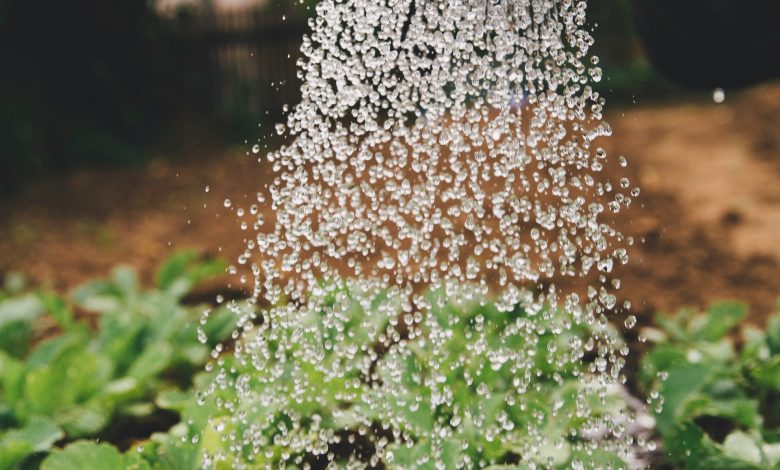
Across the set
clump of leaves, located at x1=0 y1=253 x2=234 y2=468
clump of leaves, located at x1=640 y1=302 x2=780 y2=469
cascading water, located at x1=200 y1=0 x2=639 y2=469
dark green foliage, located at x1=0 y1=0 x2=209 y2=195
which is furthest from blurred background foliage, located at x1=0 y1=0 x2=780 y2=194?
clump of leaves, located at x1=640 y1=302 x2=780 y2=469

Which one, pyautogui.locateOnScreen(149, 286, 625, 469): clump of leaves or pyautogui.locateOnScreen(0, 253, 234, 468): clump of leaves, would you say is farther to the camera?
pyautogui.locateOnScreen(0, 253, 234, 468): clump of leaves

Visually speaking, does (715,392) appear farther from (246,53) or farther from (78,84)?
(246,53)

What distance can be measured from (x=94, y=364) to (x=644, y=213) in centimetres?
360

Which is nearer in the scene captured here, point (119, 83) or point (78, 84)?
point (78, 84)

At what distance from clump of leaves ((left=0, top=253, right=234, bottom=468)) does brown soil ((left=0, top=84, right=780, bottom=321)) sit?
1.26 meters

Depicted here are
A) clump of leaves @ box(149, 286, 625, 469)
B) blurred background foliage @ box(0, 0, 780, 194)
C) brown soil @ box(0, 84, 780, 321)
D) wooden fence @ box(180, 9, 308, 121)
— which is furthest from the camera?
wooden fence @ box(180, 9, 308, 121)

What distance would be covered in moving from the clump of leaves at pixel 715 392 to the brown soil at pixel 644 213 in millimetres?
717

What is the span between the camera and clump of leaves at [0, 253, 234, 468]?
102 inches

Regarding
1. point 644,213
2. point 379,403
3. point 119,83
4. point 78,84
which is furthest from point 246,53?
point 379,403

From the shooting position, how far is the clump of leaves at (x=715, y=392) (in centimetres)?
229

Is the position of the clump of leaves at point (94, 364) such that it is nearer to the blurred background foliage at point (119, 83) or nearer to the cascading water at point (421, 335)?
the cascading water at point (421, 335)

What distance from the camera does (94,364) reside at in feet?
9.07

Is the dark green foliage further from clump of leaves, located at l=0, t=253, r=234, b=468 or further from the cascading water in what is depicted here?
the cascading water

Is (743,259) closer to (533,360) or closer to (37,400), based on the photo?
(533,360)
